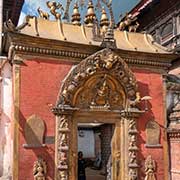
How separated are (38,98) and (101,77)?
204cm

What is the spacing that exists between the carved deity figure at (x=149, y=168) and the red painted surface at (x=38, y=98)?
305 centimetres

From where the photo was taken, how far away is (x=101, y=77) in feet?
34.9

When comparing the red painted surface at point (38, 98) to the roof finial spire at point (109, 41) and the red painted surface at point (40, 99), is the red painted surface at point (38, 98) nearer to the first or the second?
the red painted surface at point (40, 99)

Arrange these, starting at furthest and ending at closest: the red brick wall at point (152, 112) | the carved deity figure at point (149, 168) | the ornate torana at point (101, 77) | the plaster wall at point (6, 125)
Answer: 1. the red brick wall at point (152, 112)
2. the carved deity figure at point (149, 168)
3. the ornate torana at point (101, 77)
4. the plaster wall at point (6, 125)

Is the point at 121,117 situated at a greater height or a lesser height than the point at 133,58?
lesser

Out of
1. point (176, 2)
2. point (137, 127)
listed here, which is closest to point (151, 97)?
point (137, 127)

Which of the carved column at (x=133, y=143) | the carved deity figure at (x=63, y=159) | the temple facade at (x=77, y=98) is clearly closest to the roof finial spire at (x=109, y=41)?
the temple facade at (x=77, y=98)

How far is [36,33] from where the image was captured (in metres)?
10.3

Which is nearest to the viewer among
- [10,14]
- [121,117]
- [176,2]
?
[121,117]

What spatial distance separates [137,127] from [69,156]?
2.39 metres

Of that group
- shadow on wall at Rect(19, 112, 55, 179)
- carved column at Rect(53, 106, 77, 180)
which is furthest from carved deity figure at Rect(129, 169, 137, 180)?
shadow on wall at Rect(19, 112, 55, 179)

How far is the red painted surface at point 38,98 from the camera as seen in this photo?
9.60 meters

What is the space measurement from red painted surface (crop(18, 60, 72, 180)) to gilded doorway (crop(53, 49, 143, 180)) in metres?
0.24

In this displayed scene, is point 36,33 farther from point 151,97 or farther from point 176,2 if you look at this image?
point 176,2
